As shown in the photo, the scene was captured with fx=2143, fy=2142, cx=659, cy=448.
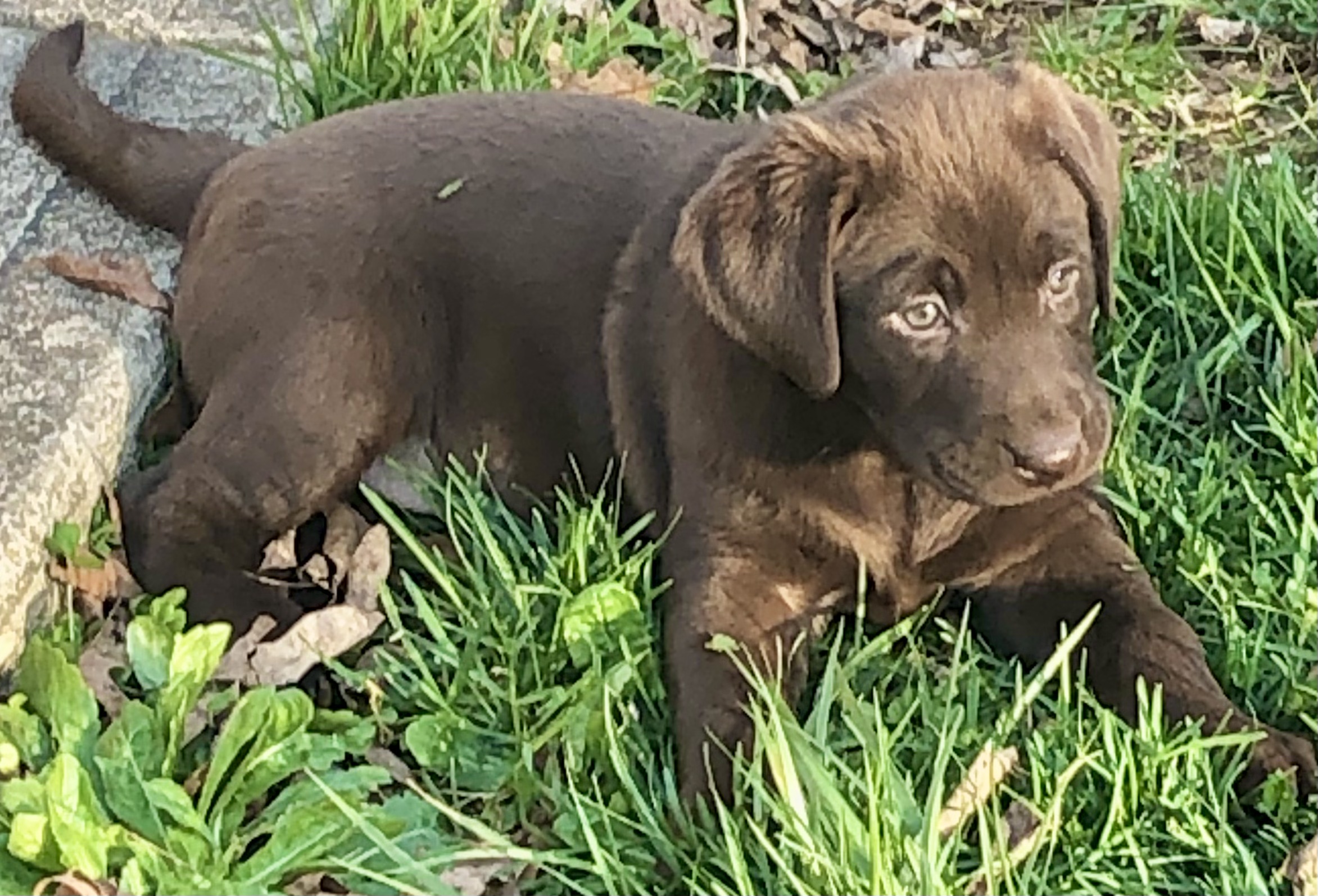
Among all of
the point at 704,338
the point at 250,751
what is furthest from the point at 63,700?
the point at 704,338

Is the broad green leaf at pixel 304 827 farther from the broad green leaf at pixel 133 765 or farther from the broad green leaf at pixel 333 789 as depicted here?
the broad green leaf at pixel 133 765

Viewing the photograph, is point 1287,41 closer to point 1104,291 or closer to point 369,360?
point 1104,291

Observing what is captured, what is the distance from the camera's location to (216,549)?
3467 millimetres

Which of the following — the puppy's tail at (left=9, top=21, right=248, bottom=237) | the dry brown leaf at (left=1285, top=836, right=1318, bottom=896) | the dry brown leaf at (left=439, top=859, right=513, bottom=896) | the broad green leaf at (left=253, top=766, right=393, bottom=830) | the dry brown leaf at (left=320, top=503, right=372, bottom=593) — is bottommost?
the dry brown leaf at (left=1285, top=836, right=1318, bottom=896)

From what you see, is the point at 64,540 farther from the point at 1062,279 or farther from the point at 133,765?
the point at 1062,279

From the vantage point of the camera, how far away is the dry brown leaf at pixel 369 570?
3.38 m

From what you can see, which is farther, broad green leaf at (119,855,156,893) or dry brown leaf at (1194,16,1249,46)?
dry brown leaf at (1194,16,1249,46)

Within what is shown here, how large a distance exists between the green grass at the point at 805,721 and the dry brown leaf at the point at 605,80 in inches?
42.9

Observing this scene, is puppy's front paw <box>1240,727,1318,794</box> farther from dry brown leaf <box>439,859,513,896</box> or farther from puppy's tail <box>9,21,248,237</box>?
puppy's tail <box>9,21,248,237</box>

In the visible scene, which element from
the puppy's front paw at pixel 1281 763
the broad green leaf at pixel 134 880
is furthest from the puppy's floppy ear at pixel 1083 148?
the broad green leaf at pixel 134 880

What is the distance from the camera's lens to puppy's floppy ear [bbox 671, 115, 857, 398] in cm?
282

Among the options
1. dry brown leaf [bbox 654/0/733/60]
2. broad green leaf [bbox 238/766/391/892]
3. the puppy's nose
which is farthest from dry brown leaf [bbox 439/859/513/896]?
dry brown leaf [bbox 654/0/733/60]

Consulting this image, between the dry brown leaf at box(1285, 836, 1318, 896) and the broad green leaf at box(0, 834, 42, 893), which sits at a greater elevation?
the broad green leaf at box(0, 834, 42, 893)

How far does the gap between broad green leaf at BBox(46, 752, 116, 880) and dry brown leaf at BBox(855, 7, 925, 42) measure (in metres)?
2.71
